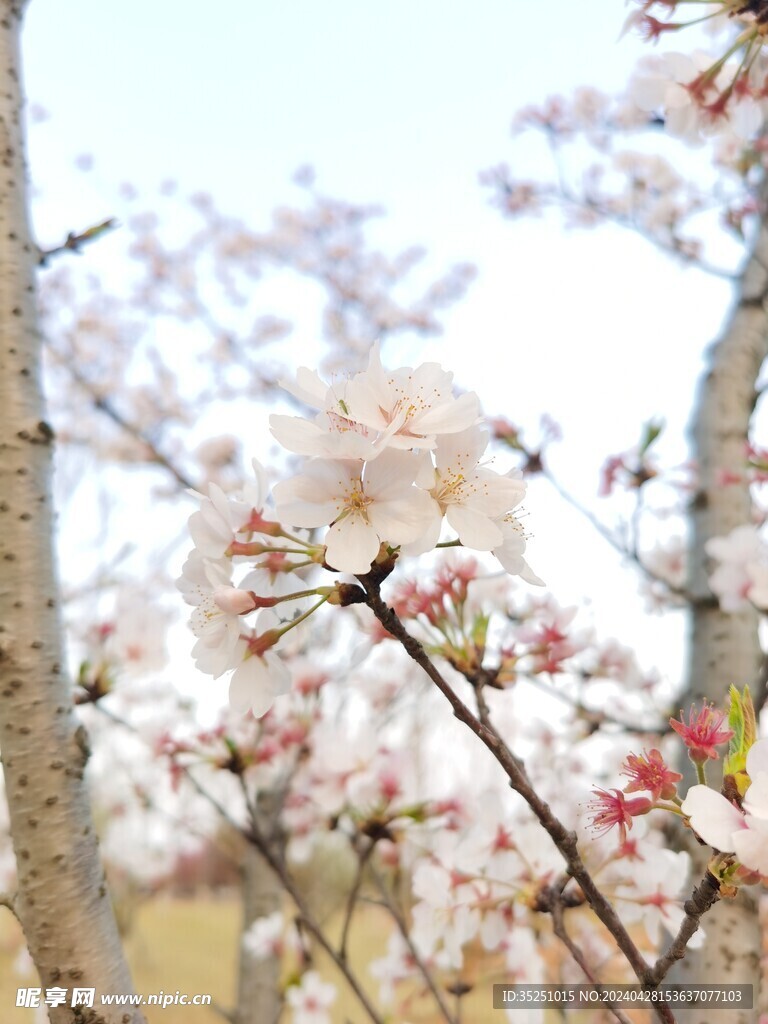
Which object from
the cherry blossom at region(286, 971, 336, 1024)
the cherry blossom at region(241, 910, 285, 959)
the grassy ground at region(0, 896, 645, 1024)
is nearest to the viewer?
the cherry blossom at region(286, 971, 336, 1024)

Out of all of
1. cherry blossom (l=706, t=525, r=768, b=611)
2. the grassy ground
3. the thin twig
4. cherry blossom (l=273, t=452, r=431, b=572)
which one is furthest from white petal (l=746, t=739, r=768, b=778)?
the grassy ground

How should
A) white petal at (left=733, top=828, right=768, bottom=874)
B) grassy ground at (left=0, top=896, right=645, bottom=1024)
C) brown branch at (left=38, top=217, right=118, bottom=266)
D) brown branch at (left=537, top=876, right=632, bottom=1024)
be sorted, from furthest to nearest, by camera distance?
grassy ground at (left=0, top=896, right=645, bottom=1024) < brown branch at (left=38, top=217, right=118, bottom=266) < brown branch at (left=537, top=876, right=632, bottom=1024) < white petal at (left=733, top=828, right=768, bottom=874)

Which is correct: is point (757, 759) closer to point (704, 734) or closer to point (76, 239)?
point (704, 734)

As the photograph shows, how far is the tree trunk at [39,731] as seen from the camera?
83 cm

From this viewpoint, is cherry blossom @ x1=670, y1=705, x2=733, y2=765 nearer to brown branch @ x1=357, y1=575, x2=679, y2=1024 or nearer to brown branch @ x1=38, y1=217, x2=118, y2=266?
brown branch @ x1=357, y1=575, x2=679, y2=1024

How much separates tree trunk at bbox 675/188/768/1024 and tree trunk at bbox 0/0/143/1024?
100 centimetres

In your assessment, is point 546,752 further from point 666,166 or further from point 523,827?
point 666,166

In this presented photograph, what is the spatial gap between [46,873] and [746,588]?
1365 millimetres

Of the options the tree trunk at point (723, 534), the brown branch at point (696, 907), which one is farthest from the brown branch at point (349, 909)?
the brown branch at point (696, 907)

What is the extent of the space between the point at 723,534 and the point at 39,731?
1634mm

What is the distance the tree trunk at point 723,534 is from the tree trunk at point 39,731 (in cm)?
100

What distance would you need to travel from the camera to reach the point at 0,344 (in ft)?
3.51

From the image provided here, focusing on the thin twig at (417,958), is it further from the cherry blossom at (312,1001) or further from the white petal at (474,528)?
the cherry blossom at (312,1001)

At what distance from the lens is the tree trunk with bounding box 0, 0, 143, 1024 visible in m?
0.83
